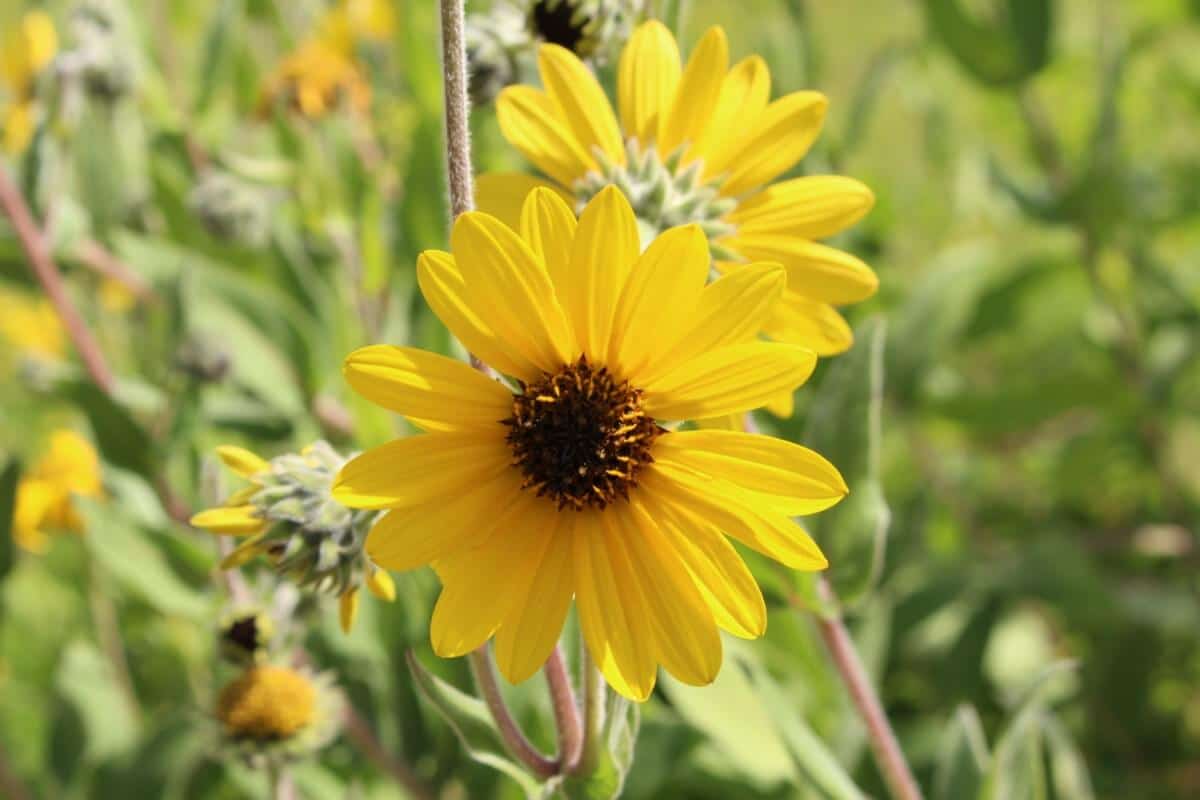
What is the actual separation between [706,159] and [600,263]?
337 millimetres

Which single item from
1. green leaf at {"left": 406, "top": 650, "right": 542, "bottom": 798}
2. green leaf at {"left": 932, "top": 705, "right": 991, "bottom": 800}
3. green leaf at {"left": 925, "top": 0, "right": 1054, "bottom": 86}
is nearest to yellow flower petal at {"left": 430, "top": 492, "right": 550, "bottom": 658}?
green leaf at {"left": 406, "top": 650, "right": 542, "bottom": 798}

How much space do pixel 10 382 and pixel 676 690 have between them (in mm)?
3160

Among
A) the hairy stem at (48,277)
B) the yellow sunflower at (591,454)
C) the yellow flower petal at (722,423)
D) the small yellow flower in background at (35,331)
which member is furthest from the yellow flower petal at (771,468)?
the small yellow flower in background at (35,331)

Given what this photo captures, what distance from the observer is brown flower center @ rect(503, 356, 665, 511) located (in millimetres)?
1003

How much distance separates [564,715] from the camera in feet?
3.53

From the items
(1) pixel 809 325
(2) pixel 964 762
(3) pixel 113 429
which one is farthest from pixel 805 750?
(3) pixel 113 429

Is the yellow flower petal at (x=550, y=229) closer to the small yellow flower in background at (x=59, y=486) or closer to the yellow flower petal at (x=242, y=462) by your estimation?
the yellow flower petal at (x=242, y=462)

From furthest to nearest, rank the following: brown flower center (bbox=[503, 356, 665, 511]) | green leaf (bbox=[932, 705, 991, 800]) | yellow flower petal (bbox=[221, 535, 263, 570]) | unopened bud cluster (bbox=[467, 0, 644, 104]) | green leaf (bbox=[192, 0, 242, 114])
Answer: green leaf (bbox=[192, 0, 242, 114]) → green leaf (bbox=[932, 705, 991, 800]) → unopened bud cluster (bbox=[467, 0, 644, 104]) → yellow flower petal (bbox=[221, 535, 263, 570]) → brown flower center (bbox=[503, 356, 665, 511])

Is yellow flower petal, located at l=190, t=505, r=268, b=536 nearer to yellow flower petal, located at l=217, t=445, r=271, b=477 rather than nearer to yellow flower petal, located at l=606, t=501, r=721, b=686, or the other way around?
yellow flower petal, located at l=217, t=445, r=271, b=477

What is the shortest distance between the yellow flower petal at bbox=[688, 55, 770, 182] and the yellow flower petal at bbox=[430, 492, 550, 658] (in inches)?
16.1

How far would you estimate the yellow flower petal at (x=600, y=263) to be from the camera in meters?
0.88

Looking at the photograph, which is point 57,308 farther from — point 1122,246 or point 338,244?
point 1122,246

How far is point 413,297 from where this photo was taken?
2197 mm

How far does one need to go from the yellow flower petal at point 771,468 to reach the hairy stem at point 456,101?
27cm
